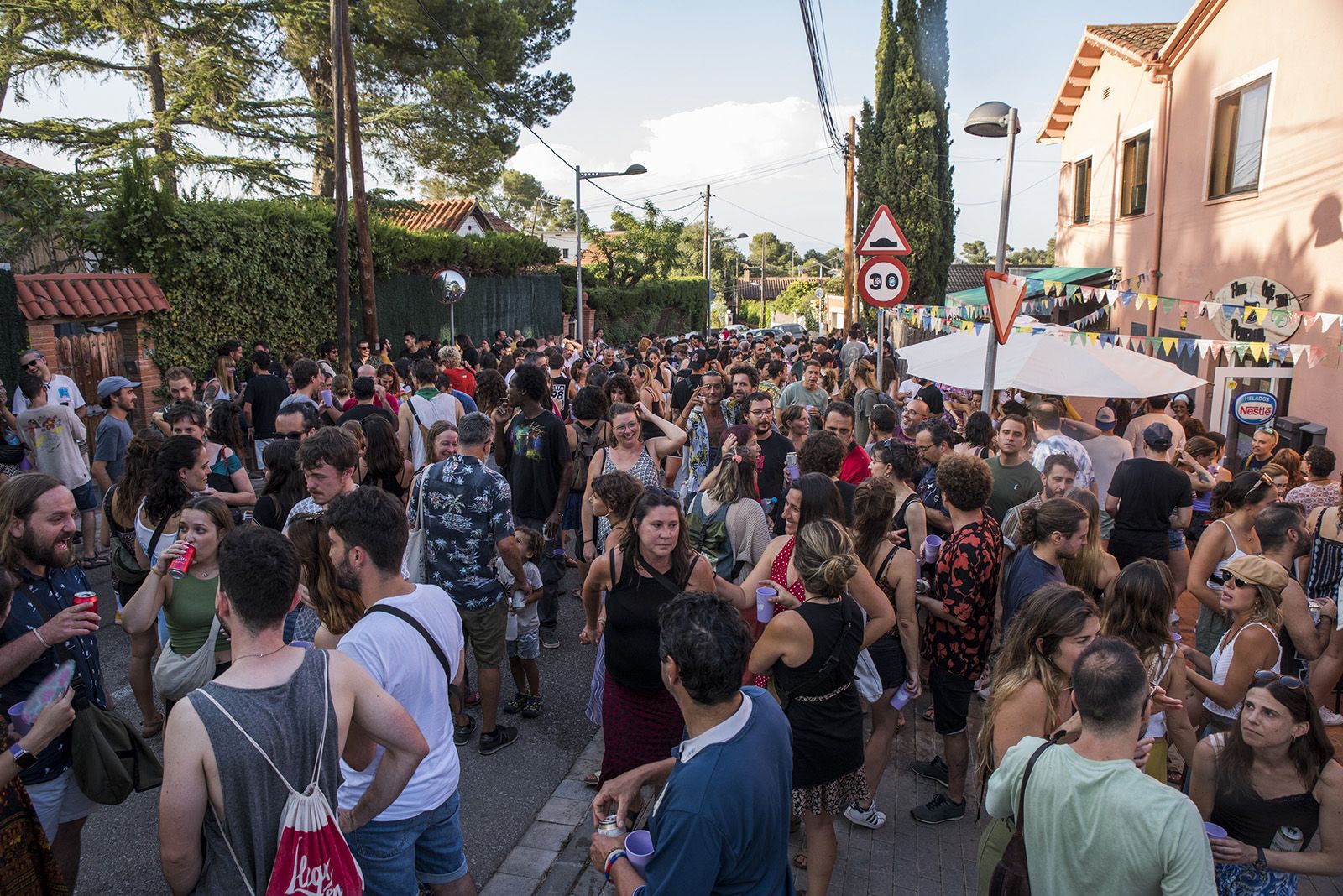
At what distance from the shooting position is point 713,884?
209cm

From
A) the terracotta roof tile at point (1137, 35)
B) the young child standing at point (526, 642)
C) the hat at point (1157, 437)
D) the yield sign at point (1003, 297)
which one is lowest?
the young child standing at point (526, 642)

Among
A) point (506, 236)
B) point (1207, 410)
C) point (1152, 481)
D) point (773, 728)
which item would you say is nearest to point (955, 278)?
point (506, 236)

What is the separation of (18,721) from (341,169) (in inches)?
493

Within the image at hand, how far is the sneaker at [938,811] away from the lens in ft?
14.0

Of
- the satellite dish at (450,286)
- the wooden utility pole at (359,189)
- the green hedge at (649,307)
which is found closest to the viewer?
the wooden utility pole at (359,189)

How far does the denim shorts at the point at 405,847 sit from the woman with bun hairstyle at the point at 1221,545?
3.90 m

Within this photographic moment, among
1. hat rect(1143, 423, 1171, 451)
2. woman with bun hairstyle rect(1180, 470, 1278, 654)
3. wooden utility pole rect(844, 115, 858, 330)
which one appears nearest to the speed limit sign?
hat rect(1143, 423, 1171, 451)

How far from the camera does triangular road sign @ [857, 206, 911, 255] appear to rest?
806 centimetres

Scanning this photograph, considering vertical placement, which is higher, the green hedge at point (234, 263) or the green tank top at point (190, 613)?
the green hedge at point (234, 263)

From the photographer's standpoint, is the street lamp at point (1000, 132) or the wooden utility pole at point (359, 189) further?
the wooden utility pole at point (359, 189)

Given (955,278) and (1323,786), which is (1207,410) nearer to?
(1323,786)

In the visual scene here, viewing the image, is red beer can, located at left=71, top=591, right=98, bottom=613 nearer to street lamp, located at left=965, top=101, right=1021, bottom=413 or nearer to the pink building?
street lamp, located at left=965, top=101, right=1021, bottom=413

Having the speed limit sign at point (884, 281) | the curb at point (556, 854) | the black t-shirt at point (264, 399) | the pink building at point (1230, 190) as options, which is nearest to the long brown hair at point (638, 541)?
the curb at point (556, 854)

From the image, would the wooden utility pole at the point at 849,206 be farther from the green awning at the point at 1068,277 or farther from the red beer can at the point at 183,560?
the red beer can at the point at 183,560
